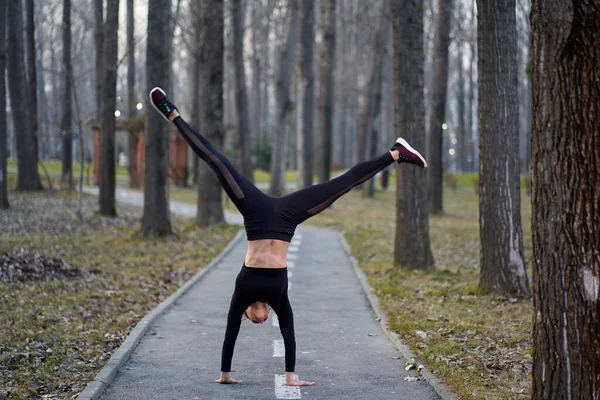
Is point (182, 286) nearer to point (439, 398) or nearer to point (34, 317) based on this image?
point (34, 317)

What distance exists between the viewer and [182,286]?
1412cm

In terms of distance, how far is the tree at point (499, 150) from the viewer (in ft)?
40.8

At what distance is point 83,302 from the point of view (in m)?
12.0

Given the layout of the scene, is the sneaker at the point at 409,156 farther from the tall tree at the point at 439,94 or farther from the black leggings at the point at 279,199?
the tall tree at the point at 439,94

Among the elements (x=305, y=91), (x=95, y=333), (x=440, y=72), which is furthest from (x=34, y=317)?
A: (x=305, y=91)

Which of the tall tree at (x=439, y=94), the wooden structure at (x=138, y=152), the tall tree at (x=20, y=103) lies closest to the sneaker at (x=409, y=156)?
the tall tree at (x=439, y=94)

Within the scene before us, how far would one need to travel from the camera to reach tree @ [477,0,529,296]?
40.8 ft

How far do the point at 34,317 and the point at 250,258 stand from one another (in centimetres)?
432

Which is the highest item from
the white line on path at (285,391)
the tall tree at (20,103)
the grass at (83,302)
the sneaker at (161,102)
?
the tall tree at (20,103)

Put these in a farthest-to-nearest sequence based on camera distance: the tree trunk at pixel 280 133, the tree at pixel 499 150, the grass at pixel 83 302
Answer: the tree trunk at pixel 280 133 → the tree at pixel 499 150 → the grass at pixel 83 302

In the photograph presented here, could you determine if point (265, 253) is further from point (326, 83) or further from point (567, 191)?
point (326, 83)

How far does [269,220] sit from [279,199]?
0.74ft

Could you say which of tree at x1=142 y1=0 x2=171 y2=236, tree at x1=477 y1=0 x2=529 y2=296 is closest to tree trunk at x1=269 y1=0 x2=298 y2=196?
tree at x1=142 y1=0 x2=171 y2=236

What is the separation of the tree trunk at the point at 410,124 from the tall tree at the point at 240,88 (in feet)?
57.9
